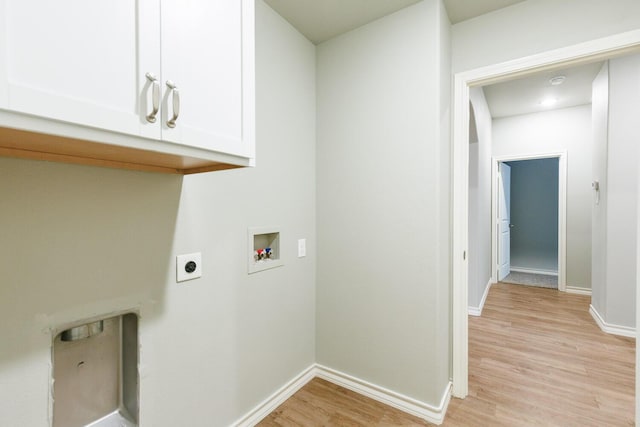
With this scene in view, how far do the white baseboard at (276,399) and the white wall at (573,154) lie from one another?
182 inches

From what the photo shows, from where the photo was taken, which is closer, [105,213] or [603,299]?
[105,213]

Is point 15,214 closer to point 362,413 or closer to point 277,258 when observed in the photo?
point 277,258

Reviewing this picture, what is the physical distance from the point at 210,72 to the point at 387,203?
1299 mm

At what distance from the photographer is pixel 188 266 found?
4.62 feet

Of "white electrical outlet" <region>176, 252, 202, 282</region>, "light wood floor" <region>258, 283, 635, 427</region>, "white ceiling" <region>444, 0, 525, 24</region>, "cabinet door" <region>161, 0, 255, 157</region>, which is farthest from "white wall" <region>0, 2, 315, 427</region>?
"white ceiling" <region>444, 0, 525, 24</region>

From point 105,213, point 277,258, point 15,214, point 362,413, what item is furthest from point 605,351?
point 15,214

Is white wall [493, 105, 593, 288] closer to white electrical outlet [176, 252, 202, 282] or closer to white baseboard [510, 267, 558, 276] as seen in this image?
white baseboard [510, 267, 558, 276]

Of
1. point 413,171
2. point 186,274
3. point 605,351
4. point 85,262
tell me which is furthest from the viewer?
point 605,351

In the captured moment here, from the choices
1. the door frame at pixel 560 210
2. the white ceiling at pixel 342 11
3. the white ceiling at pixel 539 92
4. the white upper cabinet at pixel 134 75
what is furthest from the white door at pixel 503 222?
the white upper cabinet at pixel 134 75

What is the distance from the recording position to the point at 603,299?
10.5 ft

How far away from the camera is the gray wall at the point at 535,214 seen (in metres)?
5.85

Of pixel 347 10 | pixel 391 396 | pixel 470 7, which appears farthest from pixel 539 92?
pixel 391 396

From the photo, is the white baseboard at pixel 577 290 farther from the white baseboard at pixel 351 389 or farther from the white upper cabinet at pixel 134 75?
the white upper cabinet at pixel 134 75

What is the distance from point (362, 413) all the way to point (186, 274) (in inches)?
54.2
